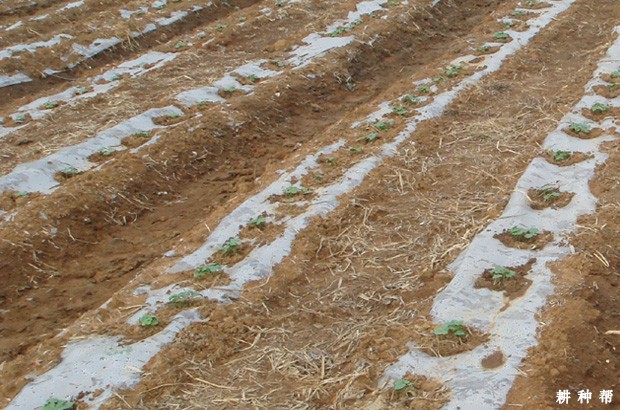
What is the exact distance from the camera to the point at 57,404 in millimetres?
3797

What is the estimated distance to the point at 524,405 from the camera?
11.4ft

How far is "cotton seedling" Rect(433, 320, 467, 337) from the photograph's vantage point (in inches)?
158

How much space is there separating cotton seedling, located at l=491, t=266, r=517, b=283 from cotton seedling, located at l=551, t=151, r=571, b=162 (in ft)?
5.99

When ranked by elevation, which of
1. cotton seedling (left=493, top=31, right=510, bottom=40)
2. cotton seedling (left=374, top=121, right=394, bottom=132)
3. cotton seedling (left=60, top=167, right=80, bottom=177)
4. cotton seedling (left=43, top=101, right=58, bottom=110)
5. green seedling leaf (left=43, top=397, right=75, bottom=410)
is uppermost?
cotton seedling (left=43, top=101, right=58, bottom=110)

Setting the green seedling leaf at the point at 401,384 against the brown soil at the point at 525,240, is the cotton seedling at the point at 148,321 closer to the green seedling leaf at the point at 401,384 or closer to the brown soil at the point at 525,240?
the green seedling leaf at the point at 401,384

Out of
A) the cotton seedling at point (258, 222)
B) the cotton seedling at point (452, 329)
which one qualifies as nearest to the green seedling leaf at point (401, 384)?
the cotton seedling at point (452, 329)

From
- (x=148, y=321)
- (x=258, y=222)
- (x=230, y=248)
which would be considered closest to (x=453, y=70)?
(x=258, y=222)

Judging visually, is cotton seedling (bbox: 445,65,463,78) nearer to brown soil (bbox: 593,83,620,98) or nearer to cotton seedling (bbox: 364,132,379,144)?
brown soil (bbox: 593,83,620,98)

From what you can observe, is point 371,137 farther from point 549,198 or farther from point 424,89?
point 549,198

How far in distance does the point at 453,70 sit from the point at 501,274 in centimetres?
439

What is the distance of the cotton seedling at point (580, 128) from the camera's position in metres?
6.36

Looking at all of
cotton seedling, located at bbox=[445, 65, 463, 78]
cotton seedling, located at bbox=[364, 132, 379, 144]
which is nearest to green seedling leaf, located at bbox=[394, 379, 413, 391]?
cotton seedling, located at bbox=[364, 132, 379, 144]

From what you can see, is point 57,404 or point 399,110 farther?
point 399,110

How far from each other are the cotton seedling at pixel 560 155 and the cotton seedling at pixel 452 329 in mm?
2466
